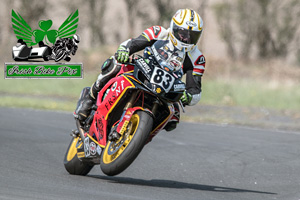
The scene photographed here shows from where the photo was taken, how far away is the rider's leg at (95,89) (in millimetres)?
6969

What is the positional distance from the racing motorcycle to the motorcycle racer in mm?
116

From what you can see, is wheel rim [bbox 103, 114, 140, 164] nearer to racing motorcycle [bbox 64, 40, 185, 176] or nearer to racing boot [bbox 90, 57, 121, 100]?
racing motorcycle [bbox 64, 40, 185, 176]

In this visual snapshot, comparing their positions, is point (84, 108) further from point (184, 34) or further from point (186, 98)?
point (184, 34)

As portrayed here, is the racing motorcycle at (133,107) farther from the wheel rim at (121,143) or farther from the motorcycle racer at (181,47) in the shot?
the motorcycle racer at (181,47)

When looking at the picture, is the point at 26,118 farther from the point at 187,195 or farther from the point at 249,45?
the point at 249,45

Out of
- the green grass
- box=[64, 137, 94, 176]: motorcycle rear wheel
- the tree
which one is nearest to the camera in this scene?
box=[64, 137, 94, 176]: motorcycle rear wheel

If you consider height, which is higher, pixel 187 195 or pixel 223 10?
pixel 187 195

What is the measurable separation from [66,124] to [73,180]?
6.44m

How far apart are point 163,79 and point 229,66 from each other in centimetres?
2720

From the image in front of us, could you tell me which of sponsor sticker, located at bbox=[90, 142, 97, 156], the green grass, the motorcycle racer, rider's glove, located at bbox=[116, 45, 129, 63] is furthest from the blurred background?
rider's glove, located at bbox=[116, 45, 129, 63]

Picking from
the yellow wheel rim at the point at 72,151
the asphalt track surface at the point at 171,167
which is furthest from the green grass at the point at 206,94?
the yellow wheel rim at the point at 72,151

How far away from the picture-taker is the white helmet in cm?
661

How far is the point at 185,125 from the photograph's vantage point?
14.1 m

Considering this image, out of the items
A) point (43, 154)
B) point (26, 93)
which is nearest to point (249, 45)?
point (26, 93)
